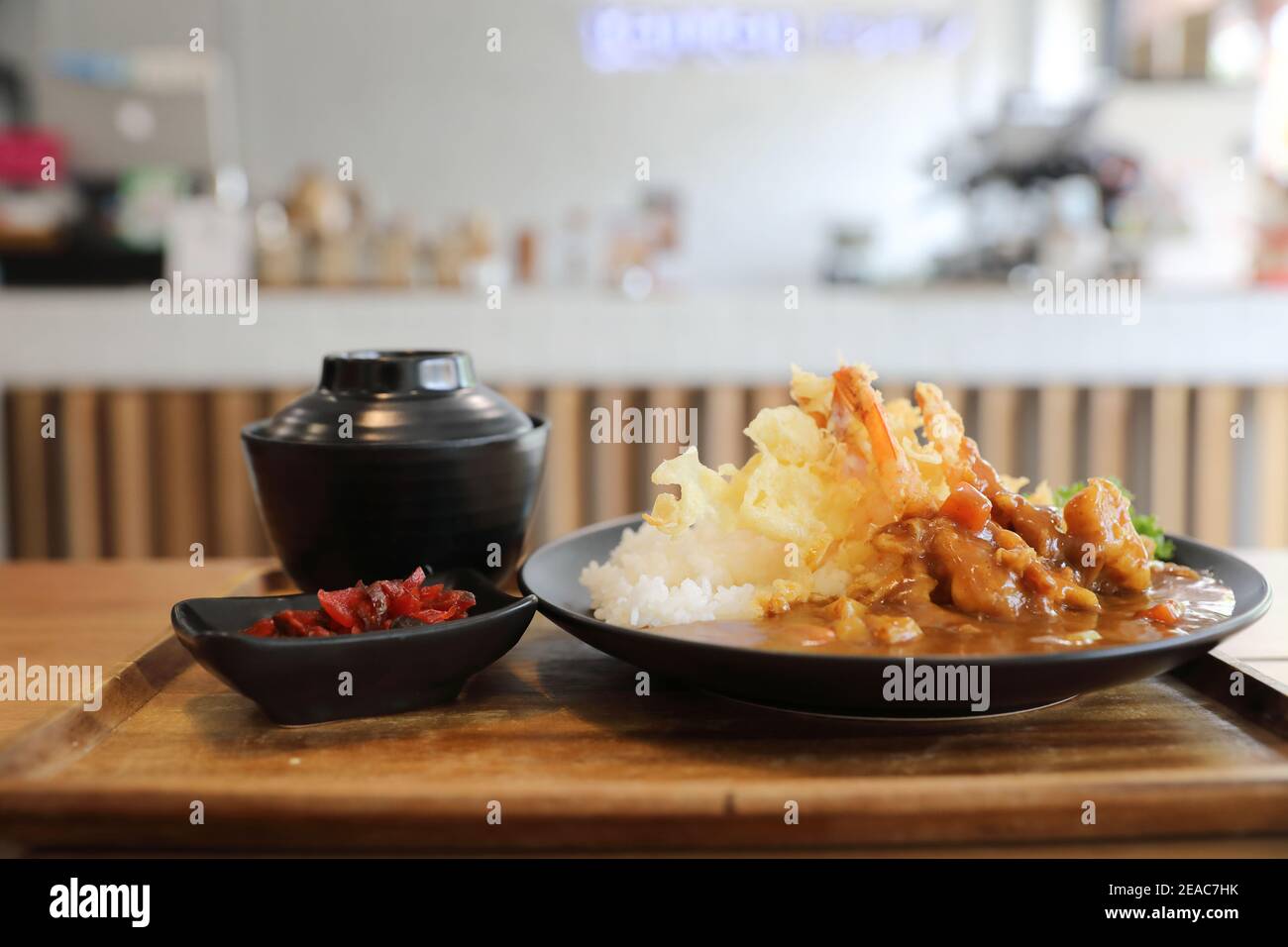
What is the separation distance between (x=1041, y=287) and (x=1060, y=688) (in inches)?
113

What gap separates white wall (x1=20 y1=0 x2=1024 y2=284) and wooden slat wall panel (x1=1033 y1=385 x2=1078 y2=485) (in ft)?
9.36

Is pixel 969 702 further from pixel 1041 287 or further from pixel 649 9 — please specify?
pixel 649 9

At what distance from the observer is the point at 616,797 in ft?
3.06

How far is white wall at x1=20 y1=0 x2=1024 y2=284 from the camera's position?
6145 mm

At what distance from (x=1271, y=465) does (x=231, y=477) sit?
3.23 metres

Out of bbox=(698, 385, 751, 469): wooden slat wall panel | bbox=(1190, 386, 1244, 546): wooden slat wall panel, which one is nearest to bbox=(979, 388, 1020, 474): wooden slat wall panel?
bbox=(1190, 386, 1244, 546): wooden slat wall panel

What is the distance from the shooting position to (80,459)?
3553 millimetres

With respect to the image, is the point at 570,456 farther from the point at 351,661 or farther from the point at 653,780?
the point at 653,780

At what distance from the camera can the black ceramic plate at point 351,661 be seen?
1056 mm

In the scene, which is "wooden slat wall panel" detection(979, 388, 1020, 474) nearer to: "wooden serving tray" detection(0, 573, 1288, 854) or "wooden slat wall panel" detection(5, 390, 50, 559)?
"wooden serving tray" detection(0, 573, 1288, 854)

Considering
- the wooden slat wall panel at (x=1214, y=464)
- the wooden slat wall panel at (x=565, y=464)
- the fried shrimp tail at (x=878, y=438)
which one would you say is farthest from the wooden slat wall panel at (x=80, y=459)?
the wooden slat wall panel at (x=1214, y=464)

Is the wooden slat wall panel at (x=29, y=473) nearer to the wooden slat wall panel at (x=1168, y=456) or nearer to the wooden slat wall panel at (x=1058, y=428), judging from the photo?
the wooden slat wall panel at (x=1058, y=428)

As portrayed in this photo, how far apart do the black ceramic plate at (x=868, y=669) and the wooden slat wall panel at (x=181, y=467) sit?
107 inches

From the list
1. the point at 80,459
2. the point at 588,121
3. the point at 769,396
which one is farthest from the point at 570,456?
the point at 588,121
